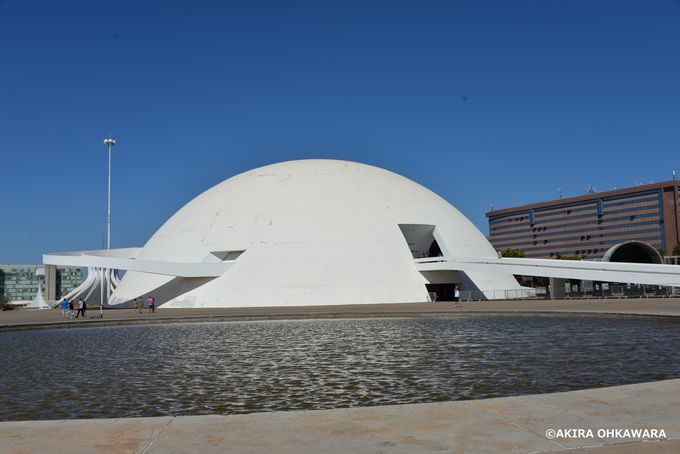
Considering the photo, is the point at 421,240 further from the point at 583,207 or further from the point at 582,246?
the point at 583,207

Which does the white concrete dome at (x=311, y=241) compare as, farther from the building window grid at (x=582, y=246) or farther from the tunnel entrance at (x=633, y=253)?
the building window grid at (x=582, y=246)

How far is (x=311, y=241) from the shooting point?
38344 millimetres

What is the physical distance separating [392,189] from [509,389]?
3508cm

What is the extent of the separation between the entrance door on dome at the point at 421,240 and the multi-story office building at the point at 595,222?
93043 mm

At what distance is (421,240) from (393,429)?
37.5 metres

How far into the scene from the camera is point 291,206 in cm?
4028

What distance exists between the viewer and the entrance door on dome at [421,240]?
41250mm

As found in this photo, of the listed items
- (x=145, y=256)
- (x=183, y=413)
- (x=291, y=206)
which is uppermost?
(x=291, y=206)

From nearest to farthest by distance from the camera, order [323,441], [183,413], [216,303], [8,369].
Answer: [323,441] → [183,413] → [8,369] → [216,303]

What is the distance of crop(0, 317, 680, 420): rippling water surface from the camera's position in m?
8.46

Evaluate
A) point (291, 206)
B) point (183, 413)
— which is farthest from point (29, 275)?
point (183, 413)

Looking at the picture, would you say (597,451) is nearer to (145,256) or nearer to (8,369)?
(8,369)

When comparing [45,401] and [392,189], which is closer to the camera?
[45,401]

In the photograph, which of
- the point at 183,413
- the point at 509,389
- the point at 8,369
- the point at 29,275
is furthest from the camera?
the point at 29,275
